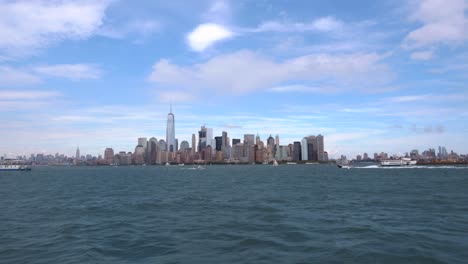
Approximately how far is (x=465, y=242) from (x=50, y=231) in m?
29.9

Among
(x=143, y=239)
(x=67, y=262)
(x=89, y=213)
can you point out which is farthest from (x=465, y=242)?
(x=89, y=213)

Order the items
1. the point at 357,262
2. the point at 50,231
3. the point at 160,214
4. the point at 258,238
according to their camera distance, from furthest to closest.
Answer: the point at 160,214
the point at 50,231
the point at 258,238
the point at 357,262

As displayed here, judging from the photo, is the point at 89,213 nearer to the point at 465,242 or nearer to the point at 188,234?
the point at 188,234

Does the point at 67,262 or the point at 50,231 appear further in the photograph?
the point at 50,231

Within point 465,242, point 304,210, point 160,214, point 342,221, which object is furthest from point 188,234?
point 465,242

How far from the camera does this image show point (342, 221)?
30.6 meters

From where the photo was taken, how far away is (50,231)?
A: 91.6 ft

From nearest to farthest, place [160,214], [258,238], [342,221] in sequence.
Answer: [258,238]
[342,221]
[160,214]

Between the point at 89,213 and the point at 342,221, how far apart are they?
1030 inches

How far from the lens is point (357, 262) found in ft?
61.5

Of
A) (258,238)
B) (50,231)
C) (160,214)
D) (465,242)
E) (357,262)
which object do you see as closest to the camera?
(357,262)

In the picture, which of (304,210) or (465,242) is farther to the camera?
(304,210)

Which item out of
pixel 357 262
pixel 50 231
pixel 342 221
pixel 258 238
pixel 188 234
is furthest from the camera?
pixel 342 221

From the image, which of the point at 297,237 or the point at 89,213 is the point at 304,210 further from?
the point at 89,213
